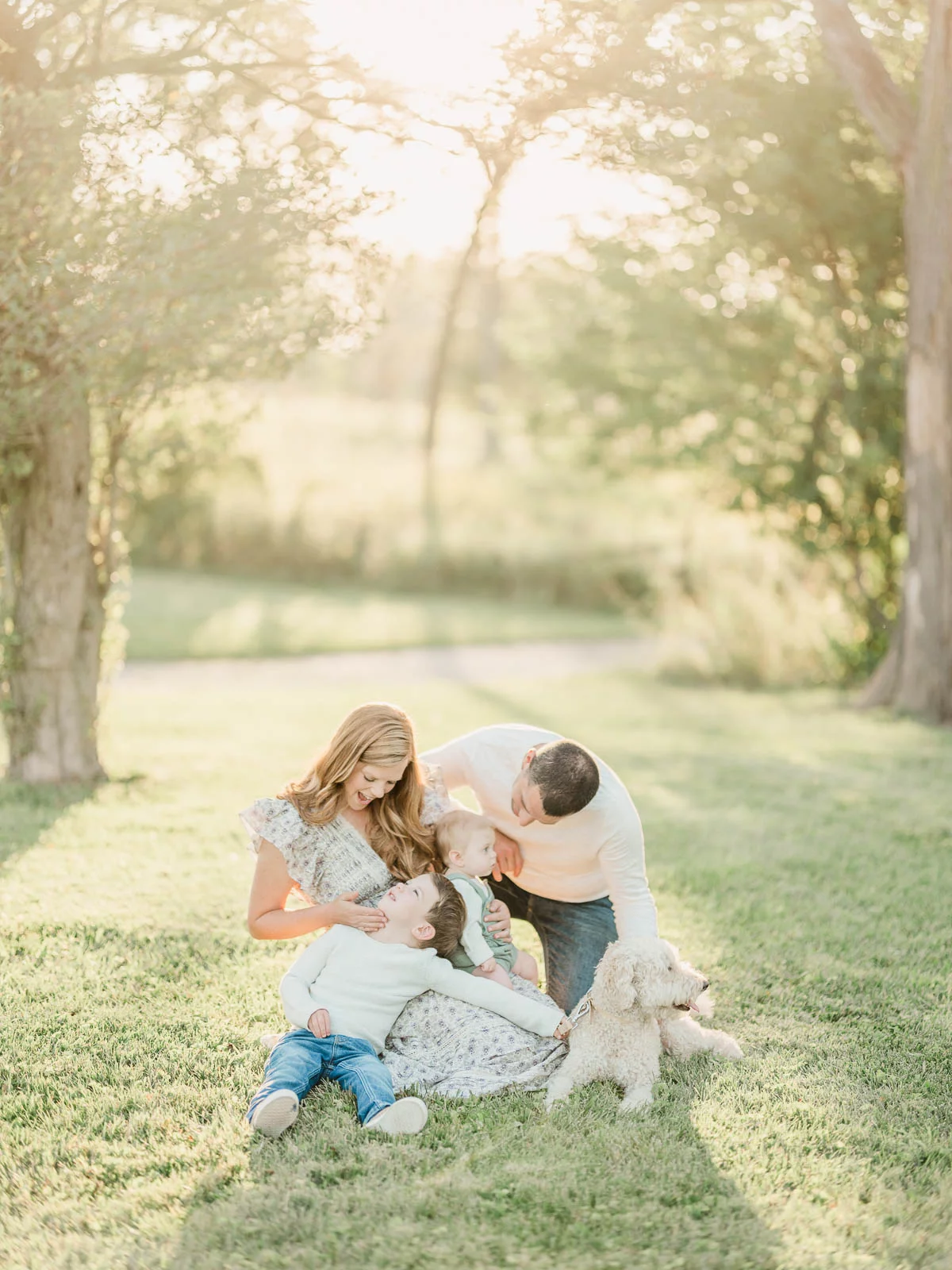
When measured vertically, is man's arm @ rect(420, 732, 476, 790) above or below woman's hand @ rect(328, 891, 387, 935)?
above

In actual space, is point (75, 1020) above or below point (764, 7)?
below

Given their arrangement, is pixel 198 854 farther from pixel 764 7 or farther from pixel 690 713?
pixel 764 7

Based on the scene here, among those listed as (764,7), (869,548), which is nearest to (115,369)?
(764,7)

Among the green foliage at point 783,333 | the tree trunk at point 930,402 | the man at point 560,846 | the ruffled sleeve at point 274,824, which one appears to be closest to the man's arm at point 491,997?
the man at point 560,846

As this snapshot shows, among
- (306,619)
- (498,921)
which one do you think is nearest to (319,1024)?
(498,921)

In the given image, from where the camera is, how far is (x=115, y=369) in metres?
5.96

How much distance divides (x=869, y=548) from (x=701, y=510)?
5871 mm

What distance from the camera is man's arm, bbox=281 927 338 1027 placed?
362 centimetres

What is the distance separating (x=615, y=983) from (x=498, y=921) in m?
0.63

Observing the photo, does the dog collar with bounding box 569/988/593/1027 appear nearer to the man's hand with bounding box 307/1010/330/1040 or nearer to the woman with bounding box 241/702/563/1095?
the woman with bounding box 241/702/563/1095

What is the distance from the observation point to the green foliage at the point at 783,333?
34.4 feet

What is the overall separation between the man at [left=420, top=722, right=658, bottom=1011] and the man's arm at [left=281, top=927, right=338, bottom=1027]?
0.71m

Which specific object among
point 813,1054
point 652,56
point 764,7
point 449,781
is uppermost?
point 764,7

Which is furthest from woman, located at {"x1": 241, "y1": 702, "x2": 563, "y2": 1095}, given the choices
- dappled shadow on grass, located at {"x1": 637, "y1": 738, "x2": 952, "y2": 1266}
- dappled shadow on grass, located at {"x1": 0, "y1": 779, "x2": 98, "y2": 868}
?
dappled shadow on grass, located at {"x1": 0, "y1": 779, "x2": 98, "y2": 868}
